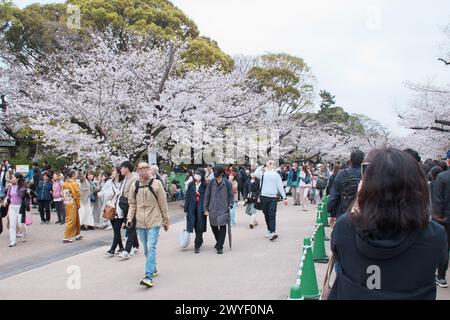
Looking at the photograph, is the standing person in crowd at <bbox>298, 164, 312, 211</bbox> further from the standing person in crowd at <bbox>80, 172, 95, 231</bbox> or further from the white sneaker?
the white sneaker

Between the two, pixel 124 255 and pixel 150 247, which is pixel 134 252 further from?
pixel 150 247

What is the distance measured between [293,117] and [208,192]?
30.3 m

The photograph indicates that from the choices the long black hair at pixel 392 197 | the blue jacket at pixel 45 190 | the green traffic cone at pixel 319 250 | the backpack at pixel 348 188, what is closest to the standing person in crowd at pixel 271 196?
the green traffic cone at pixel 319 250

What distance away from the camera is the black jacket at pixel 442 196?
5598 millimetres

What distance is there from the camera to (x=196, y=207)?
9281mm

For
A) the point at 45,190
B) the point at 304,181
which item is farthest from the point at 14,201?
the point at 304,181

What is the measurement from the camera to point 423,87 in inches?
873

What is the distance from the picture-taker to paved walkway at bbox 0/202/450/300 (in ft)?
19.3

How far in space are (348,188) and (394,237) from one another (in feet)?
13.4

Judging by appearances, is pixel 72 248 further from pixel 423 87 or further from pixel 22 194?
pixel 423 87

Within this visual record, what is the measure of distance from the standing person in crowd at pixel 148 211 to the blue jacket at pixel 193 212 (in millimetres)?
2408

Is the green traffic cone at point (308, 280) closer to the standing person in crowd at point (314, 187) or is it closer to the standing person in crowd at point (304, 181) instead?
the standing person in crowd at point (304, 181)

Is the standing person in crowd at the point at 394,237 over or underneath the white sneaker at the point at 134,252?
over

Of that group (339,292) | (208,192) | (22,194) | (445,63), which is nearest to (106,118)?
(22,194)
